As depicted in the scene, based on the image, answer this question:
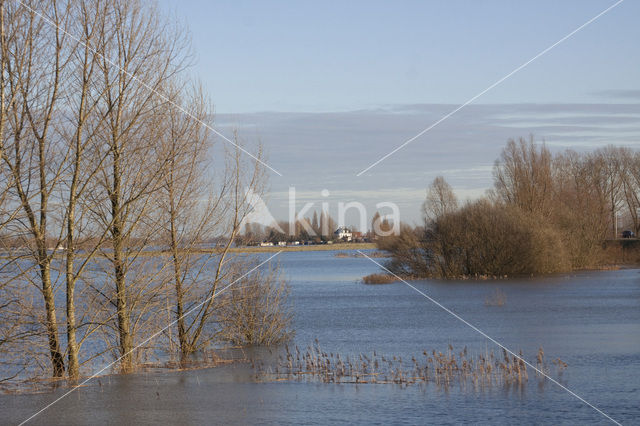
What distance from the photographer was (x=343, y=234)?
48.4 meters

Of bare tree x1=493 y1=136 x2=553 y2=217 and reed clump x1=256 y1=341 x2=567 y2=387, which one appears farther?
bare tree x1=493 y1=136 x2=553 y2=217

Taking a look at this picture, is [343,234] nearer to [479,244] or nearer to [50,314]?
[479,244]

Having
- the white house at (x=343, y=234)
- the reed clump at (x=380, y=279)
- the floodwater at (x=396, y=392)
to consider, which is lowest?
the floodwater at (x=396, y=392)

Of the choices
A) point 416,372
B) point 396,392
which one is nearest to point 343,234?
point 416,372

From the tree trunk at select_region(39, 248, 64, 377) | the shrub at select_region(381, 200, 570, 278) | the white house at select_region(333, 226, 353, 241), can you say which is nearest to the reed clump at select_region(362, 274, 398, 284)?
the shrub at select_region(381, 200, 570, 278)

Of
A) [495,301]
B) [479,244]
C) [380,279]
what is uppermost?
[479,244]

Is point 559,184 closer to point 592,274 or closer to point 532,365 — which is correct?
point 592,274

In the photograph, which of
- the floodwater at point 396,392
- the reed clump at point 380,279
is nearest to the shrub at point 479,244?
the reed clump at point 380,279

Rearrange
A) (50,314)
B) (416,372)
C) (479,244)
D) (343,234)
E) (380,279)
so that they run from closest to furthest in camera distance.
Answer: (50,314) → (416,372) → (343,234) → (479,244) → (380,279)

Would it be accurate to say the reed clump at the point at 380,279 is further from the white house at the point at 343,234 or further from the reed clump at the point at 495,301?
the reed clump at the point at 495,301

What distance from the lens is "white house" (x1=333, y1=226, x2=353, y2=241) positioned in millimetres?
47266

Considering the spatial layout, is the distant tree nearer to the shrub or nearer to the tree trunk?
the shrub

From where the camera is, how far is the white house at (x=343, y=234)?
155 feet

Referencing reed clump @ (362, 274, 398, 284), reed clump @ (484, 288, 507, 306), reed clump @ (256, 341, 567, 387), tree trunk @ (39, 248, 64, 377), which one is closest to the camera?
tree trunk @ (39, 248, 64, 377)
